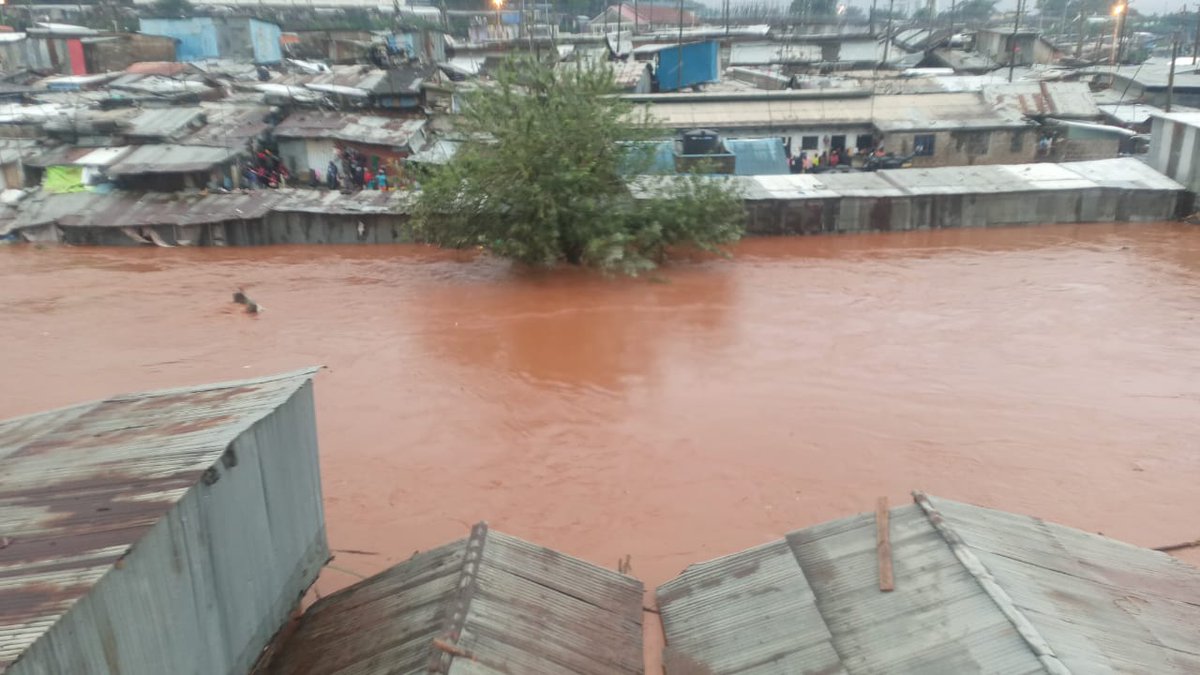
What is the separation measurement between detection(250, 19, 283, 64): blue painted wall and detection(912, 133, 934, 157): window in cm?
3123

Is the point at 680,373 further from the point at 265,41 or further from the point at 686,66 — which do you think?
the point at 265,41

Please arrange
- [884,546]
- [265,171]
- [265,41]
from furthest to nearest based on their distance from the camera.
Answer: [265,41] → [265,171] → [884,546]

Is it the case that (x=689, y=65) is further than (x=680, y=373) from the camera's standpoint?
Yes

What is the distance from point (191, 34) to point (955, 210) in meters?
38.5

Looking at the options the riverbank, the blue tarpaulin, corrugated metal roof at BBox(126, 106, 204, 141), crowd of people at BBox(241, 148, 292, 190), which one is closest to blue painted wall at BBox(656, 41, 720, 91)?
the blue tarpaulin

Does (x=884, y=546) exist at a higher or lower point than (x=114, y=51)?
lower

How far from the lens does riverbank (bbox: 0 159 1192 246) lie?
21.7 m

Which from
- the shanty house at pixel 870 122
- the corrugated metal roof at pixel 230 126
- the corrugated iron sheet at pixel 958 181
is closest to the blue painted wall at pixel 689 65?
the shanty house at pixel 870 122

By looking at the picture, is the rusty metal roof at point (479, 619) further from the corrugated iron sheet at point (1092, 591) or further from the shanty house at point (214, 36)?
the shanty house at point (214, 36)

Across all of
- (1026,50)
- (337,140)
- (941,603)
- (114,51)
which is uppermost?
(114,51)

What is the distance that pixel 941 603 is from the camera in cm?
598

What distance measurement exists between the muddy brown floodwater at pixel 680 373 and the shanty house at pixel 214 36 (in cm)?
2463

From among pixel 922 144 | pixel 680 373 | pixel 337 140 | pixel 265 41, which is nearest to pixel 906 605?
pixel 680 373

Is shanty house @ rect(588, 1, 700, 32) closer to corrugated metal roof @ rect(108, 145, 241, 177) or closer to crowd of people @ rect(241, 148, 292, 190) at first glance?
crowd of people @ rect(241, 148, 292, 190)
